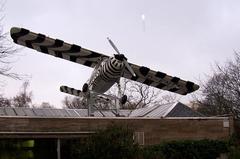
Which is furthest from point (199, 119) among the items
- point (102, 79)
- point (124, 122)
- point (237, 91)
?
point (237, 91)

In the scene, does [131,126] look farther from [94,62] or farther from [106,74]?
[94,62]

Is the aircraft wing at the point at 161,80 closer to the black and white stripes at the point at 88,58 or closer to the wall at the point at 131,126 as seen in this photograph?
the black and white stripes at the point at 88,58

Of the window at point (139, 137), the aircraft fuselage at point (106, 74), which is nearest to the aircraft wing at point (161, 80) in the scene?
the aircraft fuselage at point (106, 74)

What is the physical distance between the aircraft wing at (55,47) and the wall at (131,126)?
19.7 ft

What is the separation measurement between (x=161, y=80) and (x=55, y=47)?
7.83 metres

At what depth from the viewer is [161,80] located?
32250 millimetres

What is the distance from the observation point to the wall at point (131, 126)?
74.3 ft

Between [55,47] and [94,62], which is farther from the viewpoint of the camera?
[94,62]

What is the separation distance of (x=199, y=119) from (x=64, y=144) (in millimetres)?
7322

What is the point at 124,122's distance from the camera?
24547 mm

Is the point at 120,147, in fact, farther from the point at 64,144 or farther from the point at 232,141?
the point at 232,141

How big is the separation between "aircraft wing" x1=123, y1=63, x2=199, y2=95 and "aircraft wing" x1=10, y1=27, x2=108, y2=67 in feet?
9.15

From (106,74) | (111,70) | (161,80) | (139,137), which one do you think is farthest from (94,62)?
(139,137)

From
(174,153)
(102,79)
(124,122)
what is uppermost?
(102,79)
